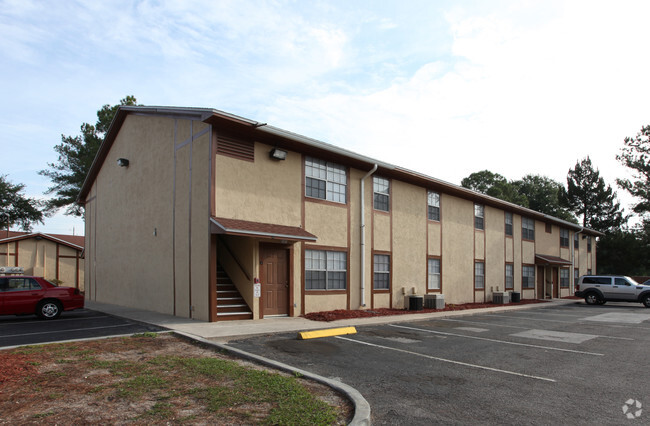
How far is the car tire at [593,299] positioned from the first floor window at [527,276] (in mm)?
3838

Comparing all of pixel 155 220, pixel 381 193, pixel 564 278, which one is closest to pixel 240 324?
pixel 155 220

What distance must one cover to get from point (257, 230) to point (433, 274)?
1141 centimetres

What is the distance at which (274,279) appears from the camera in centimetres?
1400

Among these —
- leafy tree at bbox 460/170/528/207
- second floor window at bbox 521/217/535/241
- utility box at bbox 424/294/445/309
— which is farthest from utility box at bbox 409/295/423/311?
leafy tree at bbox 460/170/528/207

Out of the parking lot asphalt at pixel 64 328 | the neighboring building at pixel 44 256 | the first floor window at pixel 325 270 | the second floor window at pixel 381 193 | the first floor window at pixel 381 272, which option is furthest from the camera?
the neighboring building at pixel 44 256

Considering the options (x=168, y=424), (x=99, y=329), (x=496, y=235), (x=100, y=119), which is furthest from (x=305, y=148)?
(x=100, y=119)

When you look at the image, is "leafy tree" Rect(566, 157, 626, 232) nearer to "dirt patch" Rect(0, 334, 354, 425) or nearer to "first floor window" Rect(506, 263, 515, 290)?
"first floor window" Rect(506, 263, 515, 290)

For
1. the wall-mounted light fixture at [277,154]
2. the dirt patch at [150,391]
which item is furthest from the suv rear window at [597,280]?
the dirt patch at [150,391]

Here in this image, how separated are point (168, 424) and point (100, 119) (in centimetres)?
4069

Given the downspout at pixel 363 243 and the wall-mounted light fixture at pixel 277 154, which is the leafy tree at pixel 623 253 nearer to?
the downspout at pixel 363 243

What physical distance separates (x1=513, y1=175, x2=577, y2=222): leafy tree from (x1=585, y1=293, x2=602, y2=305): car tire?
40.8m

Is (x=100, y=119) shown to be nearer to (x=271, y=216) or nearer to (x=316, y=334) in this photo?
(x=271, y=216)

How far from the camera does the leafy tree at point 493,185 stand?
201ft

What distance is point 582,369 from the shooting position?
8.00 m
